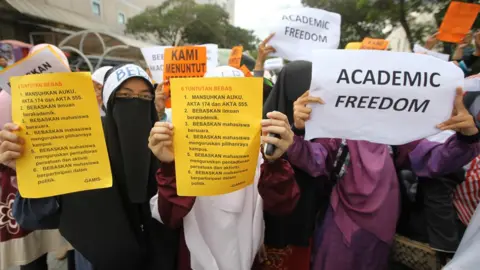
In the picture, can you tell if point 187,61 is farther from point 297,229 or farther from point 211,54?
point 297,229

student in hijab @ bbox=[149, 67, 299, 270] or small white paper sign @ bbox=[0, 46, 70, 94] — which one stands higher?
small white paper sign @ bbox=[0, 46, 70, 94]

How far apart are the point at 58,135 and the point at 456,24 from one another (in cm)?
440

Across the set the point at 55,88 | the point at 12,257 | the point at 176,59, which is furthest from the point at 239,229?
the point at 176,59

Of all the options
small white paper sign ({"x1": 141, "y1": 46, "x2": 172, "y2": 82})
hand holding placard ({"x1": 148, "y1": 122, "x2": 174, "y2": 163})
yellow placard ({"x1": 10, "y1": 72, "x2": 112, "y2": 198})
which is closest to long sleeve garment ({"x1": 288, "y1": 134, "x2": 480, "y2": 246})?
hand holding placard ({"x1": 148, "y1": 122, "x2": 174, "y2": 163})

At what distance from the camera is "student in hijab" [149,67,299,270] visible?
57.2 inches

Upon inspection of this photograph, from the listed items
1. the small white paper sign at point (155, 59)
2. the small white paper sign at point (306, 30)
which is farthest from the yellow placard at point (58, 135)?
the small white paper sign at point (155, 59)

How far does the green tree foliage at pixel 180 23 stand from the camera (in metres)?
25.1

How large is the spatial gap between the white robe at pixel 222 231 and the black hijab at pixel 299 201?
23 centimetres

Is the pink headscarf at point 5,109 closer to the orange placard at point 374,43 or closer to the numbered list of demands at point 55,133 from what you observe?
the numbered list of demands at point 55,133

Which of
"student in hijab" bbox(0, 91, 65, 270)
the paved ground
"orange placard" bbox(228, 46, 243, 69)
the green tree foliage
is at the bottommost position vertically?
the paved ground

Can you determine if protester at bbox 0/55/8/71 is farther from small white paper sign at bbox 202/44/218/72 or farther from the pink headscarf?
small white paper sign at bbox 202/44/218/72

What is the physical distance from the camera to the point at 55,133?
1284 millimetres

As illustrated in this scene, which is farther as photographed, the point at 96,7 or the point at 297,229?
the point at 96,7

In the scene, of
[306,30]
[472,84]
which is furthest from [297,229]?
[306,30]
